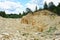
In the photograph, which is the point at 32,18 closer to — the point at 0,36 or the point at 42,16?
the point at 42,16

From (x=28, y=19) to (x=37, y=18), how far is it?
5.07 ft

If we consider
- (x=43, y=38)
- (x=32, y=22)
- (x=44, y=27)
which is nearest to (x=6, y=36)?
(x=43, y=38)

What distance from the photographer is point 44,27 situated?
548 inches

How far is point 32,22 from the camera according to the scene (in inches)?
648

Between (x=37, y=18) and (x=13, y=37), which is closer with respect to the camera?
(x=13, y=37)

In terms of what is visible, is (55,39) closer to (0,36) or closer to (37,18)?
(0,36)

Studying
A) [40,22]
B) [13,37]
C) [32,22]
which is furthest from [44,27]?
[13,37]

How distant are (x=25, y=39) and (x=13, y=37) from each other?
1.71 feet

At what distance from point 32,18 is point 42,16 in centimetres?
81

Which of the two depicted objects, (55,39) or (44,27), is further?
(44,27)

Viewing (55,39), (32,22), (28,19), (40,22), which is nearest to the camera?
(55,39)

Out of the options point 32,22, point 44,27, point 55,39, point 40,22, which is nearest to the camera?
point 55,39

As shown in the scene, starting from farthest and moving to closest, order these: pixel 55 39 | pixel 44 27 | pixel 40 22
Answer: pixel 40 22, pixel 44 27, pixel 55 39

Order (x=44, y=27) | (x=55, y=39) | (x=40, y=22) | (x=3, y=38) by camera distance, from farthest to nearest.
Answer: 1. (x=40, y=22)
2. (x=44, y=27)
3. (x=55, y=39)
4. (x=3, y=38)
